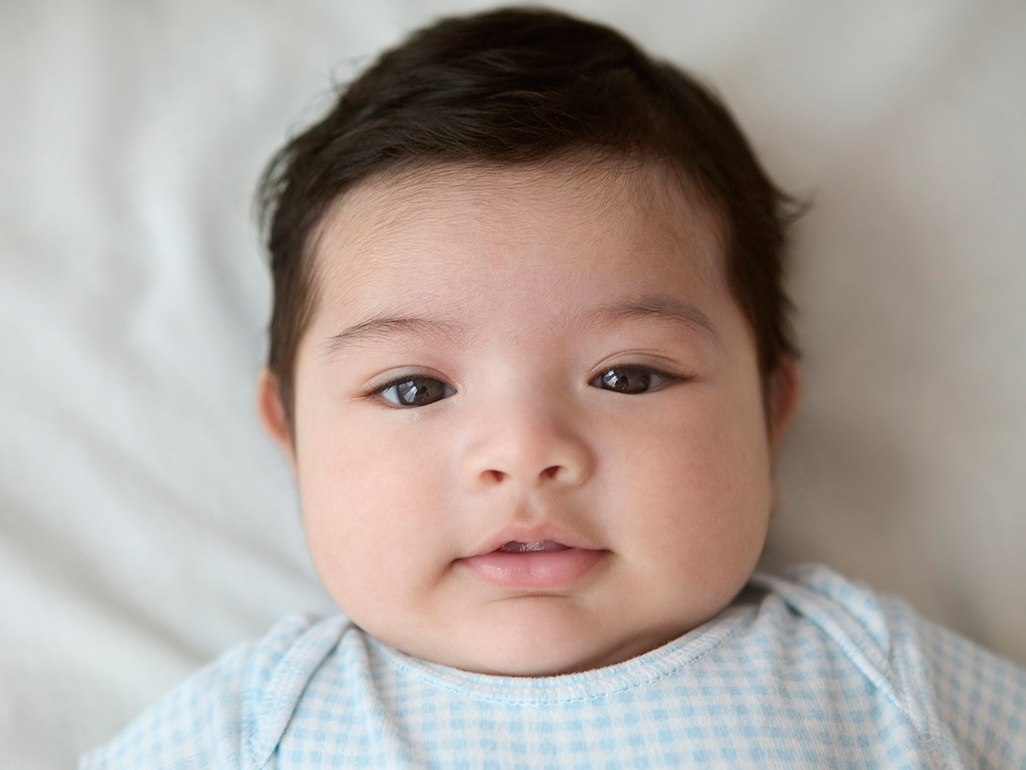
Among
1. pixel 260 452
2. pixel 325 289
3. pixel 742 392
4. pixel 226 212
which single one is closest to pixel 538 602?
pixel 742 392

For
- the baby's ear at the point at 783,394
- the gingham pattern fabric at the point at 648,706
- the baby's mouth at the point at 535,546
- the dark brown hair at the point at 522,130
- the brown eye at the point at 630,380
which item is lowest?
the gingham pattern fabric at the point at 648,706

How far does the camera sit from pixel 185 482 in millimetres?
1563

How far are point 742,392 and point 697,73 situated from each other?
0.76 m

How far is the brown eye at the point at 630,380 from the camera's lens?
1.22 metres

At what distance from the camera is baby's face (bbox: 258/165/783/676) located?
1135 millimetres

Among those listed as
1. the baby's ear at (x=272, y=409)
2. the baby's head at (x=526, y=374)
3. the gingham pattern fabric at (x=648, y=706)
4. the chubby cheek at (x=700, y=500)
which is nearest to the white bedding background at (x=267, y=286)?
the baby's ear at (x=272, y=409)

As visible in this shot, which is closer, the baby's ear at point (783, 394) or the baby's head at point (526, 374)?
the baby's head at point (526, 374)

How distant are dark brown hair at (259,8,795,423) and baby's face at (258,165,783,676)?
0.05 metres

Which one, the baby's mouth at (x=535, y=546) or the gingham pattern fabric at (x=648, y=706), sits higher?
the baby's mouth at (x=535, y=546)

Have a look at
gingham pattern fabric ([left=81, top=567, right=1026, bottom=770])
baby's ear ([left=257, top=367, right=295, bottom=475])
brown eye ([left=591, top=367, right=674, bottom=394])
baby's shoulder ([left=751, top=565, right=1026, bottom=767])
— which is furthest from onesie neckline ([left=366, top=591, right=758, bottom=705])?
baby's ear ([left=257, top=367, right=295, bottom=475])

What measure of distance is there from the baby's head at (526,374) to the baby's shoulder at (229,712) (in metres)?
0.12

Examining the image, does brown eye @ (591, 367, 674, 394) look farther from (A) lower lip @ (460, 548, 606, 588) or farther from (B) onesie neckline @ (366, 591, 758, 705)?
(B) onesie neckline @ (366, 591, 758, 705)

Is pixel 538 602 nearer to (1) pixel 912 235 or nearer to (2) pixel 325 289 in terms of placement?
(2) pixel 325 289

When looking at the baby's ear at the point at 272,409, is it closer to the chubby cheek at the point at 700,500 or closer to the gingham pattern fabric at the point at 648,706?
the gingham pattern fabric at the point at 648,706
